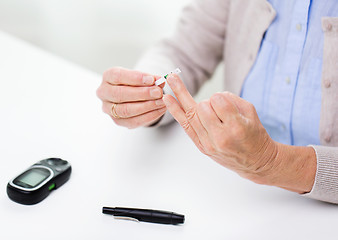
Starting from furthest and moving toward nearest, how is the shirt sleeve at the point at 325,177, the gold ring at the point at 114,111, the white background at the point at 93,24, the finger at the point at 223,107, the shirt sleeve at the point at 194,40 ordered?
the white background at the point at 93,24 < the shirt sleeve at the point at 194,40 < the gold ring at the point at 114,111 < the shirt sleeve at the point at 325,177 < the finger at the point at 223,107

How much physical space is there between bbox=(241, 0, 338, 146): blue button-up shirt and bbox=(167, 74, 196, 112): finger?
27 centimetres

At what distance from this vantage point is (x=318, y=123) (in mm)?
729

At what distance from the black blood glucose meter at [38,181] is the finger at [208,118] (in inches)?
10.3

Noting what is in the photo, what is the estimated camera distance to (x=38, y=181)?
61 cm

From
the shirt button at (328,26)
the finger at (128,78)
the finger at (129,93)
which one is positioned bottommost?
the finger at (129,93)

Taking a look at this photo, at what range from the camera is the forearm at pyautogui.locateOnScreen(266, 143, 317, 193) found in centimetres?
57

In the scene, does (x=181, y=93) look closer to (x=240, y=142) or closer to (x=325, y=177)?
(x=240, y=142)

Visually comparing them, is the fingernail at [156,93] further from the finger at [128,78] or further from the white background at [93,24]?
the white background at [93,24]

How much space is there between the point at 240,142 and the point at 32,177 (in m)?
0.33

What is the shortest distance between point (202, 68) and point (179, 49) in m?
0.08

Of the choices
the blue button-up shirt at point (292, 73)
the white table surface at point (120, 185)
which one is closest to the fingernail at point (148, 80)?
the white table surface at point (120, 185)

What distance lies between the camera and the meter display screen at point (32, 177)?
60cm

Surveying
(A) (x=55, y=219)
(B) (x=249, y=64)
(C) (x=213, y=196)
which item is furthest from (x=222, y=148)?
(B) (x=249, y=64)

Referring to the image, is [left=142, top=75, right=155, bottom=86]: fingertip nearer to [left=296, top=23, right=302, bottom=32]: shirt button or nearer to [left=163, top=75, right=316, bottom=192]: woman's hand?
[left=163, top=75, right=316, bottom=192]: woman's hand
